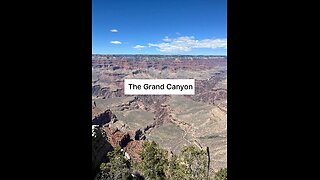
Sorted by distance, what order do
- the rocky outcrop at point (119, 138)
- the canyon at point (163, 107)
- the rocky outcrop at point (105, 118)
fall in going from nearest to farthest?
1. the rocky outcrop at point (119, 138)
2. the canyon at point (163, 107)
3. the rocky outcrop at point (105, 118)

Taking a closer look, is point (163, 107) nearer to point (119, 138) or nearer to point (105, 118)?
point (105, 118)

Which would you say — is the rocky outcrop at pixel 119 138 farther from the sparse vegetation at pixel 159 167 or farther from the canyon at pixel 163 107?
the sparse vegetation at pixel 159 167

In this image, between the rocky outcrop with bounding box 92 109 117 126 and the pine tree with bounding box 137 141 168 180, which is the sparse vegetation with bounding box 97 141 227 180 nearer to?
the pine tree with bounding box 137 141 168 180

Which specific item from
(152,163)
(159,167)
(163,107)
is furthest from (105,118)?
(152,163)

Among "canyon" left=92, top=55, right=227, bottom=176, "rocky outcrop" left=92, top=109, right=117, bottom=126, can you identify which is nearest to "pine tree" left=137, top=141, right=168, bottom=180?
"canyon" left=92, top=55, right=227, bottom=176

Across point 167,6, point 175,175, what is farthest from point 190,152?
point 167,6

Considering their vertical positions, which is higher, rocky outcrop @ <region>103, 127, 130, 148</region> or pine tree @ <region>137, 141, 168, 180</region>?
pine tree @ <region>137, 141, 168, 180</region>

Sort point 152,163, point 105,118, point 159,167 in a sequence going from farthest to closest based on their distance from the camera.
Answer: point 105,118 < point 159,167 < point 152,163

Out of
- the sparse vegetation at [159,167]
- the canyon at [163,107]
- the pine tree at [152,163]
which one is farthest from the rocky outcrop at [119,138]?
the pine tree at [152,163]

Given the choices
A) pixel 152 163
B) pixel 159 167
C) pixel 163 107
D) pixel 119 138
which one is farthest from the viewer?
pixel 163 107

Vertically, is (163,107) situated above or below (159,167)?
below
